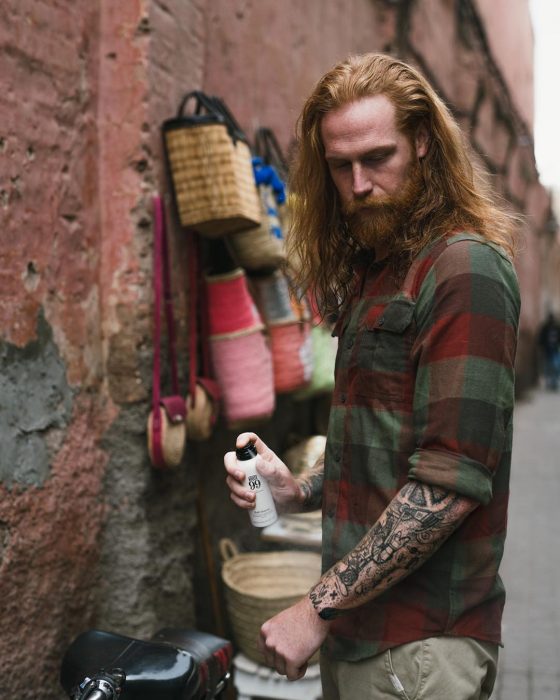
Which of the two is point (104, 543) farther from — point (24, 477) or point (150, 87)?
point (150, 87)

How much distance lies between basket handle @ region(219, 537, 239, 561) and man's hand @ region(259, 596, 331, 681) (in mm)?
2013

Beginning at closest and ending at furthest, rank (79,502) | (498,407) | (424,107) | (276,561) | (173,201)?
1. (498,407)
2. (424,107)
3. (79,502)
4. (173,201)
5. (276,561)

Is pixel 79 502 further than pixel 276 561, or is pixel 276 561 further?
→ pixel 276 561

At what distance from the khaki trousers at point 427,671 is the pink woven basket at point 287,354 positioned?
2.03 meters

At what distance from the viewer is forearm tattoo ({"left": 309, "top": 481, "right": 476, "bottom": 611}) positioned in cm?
139

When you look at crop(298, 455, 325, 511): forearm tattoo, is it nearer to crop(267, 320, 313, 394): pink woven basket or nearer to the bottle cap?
the bottle cap

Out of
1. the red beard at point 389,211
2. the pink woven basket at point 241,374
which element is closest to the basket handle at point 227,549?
the pink woven basket at point 241,374

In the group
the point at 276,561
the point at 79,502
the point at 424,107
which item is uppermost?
the point at 424,107

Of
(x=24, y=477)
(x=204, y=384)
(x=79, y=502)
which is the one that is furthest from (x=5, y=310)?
(x=204, y=384)

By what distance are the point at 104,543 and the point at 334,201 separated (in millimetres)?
1521

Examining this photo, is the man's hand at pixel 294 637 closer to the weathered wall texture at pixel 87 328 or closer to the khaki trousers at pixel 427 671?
the khaki trousers at pixel 427 671

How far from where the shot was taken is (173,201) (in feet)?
9.51

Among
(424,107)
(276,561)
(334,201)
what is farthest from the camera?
(276,561)

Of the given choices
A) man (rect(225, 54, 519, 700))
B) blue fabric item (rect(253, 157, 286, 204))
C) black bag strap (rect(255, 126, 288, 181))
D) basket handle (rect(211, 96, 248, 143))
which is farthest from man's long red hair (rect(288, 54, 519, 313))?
black bag strap (rect(255, 126, 288, 181))
